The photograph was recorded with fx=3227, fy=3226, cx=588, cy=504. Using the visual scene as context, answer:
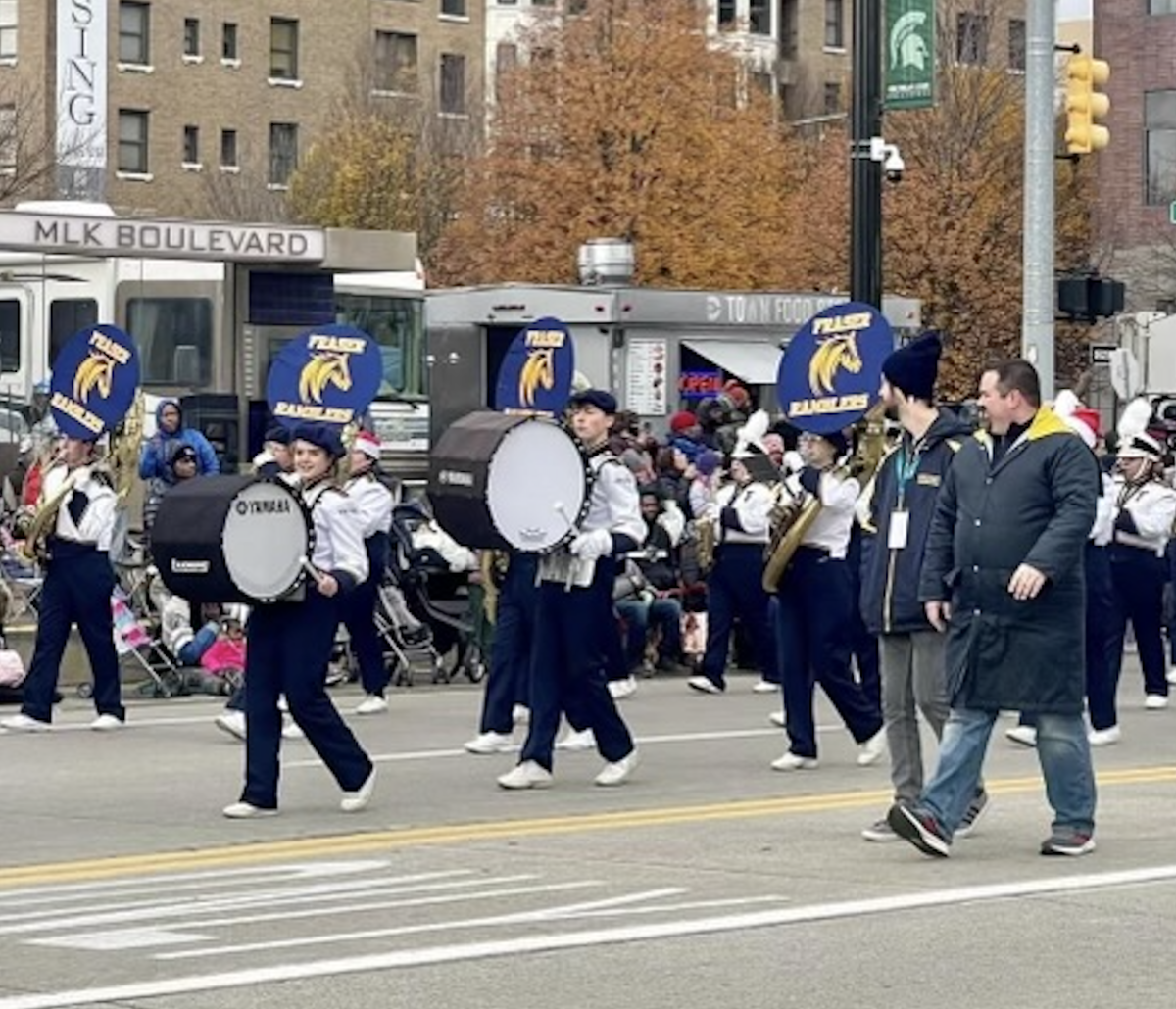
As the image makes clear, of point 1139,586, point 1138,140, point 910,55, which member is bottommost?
point 1139,586

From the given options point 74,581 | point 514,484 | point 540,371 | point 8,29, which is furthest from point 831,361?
point 8,29

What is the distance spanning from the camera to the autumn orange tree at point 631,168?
186ft

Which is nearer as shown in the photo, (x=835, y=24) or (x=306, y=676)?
(x=306, y=676)

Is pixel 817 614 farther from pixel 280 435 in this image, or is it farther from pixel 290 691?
pixel 290 691

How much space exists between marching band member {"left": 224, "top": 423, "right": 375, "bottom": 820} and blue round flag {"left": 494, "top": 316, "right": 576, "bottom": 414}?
3.09 m

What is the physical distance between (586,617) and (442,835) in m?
1.98

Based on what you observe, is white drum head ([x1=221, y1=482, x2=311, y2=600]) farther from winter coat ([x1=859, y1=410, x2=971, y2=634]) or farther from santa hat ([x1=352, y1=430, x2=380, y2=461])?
santa hat ([x1=352, y1=430, x2=380, y2=461])

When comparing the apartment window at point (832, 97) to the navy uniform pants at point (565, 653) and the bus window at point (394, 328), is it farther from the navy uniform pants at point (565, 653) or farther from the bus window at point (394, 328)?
the navy uniform pants at point (565, 653)

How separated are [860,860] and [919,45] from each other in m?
13.9

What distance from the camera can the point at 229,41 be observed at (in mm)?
77938

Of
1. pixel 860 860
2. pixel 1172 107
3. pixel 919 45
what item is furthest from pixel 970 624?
pixel 1172 107

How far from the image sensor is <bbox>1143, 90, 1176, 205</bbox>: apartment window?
60.4 m

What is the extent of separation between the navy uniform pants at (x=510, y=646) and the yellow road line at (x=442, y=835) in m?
2.16

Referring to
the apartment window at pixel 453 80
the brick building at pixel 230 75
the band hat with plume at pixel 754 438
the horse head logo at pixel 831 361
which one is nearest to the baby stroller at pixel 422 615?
the band hat with plume at pixel 754 438
